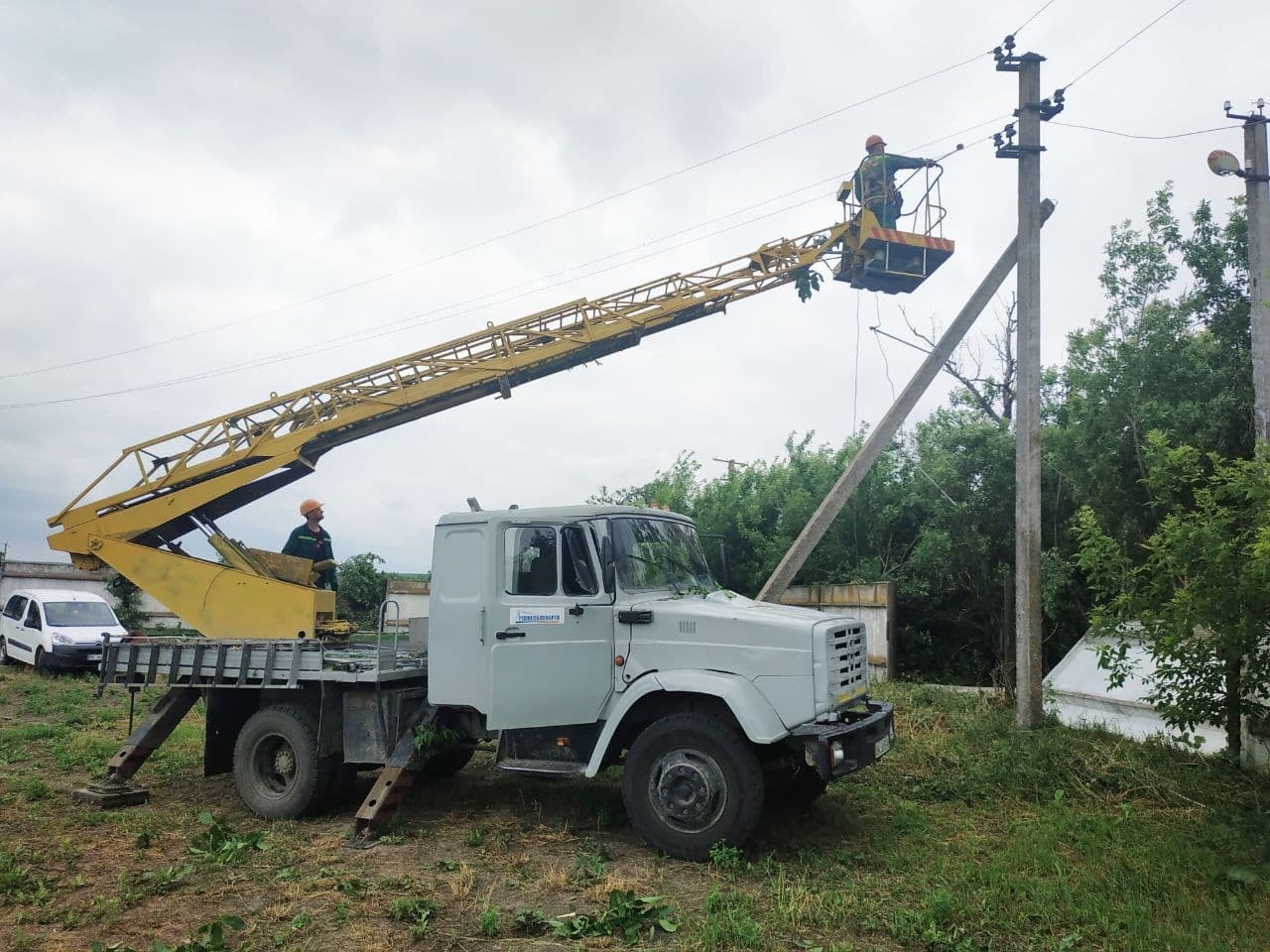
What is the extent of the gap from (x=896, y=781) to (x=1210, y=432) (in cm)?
662

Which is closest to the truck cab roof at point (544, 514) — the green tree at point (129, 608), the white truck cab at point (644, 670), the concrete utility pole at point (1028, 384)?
the white truck cab at point (644, 670)

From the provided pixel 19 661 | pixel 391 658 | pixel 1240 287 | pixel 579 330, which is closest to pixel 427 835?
pixel 391 658

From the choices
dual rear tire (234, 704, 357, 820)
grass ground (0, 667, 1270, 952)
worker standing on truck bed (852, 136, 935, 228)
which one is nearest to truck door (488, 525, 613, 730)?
grass ground (0, 667, 1270, 952)

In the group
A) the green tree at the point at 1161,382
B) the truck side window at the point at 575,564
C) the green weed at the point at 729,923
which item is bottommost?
the green weed at the point at 729,923

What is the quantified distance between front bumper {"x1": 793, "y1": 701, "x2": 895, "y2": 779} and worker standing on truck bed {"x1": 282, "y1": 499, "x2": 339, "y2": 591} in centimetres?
580

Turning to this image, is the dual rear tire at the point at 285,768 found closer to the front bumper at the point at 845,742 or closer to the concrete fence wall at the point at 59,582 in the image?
the front bumper at the point at 845,742

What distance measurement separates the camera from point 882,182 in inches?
460

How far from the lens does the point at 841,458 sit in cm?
1585

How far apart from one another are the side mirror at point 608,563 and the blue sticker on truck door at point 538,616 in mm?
406

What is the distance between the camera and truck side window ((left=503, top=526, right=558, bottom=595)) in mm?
7340

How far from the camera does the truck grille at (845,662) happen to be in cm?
668

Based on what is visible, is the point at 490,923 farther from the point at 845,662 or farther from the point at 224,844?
the point at 845,662

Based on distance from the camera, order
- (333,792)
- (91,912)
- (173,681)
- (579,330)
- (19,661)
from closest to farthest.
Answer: (91,912), (333,792), (173,681), (579,330), (19,661)

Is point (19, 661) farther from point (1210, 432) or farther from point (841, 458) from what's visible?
point (1210, 432)
